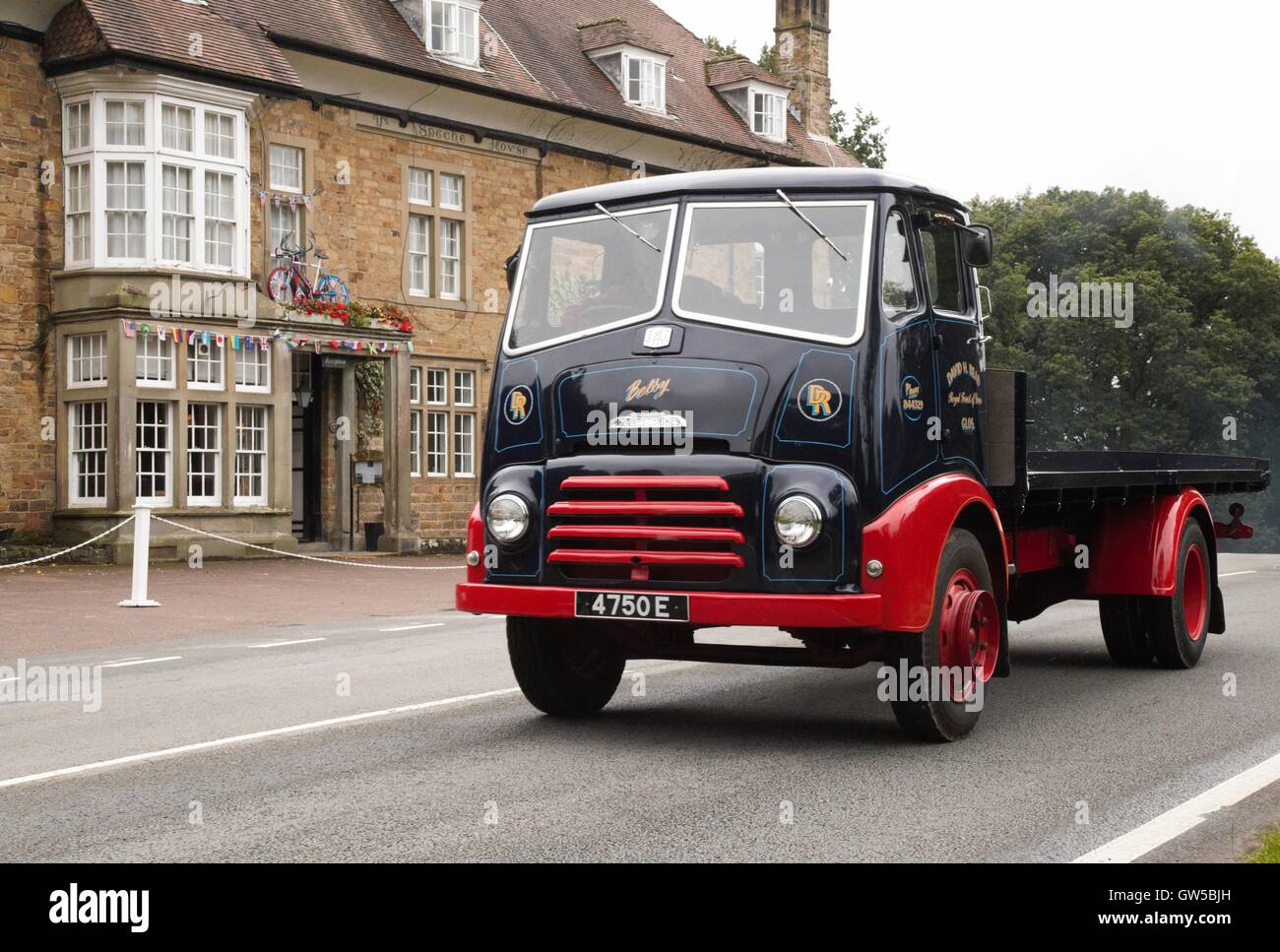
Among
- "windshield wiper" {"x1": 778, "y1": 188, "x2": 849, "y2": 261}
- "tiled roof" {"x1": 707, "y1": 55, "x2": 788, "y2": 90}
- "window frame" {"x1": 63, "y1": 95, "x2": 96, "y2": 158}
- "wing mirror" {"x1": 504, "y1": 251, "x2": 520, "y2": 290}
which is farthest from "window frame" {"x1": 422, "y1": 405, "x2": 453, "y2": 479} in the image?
"windshield wiper" {"x1": 778, "y1": 188, "x2": 849, "y2": 261}

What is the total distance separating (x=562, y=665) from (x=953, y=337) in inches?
106

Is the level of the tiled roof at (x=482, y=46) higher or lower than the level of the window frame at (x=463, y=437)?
higher

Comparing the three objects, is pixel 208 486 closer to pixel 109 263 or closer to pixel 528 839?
pixel 109 263

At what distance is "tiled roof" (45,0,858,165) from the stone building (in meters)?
0.07

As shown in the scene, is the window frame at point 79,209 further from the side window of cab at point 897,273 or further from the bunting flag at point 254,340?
the side window of cab at point 897,273

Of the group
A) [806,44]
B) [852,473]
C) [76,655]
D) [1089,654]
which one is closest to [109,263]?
[76,655]

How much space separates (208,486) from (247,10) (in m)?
7.95

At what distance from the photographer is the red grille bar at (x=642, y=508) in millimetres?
7473

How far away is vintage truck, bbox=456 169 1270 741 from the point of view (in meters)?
7.47

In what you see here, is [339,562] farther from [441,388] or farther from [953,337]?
[953,337]

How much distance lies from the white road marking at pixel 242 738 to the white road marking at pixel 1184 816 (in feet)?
14.5

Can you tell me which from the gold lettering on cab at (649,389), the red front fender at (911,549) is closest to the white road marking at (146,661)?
the gold lettering on cab at (649,389)

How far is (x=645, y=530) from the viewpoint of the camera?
299 inches

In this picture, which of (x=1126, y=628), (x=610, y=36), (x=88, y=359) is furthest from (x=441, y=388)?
(x=1126, y=628)
